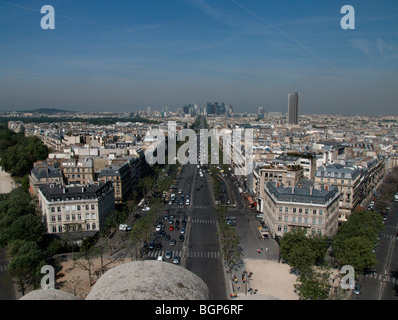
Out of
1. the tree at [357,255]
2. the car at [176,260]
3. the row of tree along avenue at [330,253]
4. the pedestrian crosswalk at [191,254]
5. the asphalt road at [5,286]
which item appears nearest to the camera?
the asphalt road at [5,286]

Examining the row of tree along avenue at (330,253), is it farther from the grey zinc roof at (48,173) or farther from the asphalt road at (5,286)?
the grey zinc roof at (48,173)

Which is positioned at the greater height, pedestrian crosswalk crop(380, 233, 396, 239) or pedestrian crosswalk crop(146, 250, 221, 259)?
pedestrian crosswalk crop(146, 250, 221, 259)

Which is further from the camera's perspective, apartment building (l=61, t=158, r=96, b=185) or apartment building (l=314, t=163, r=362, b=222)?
apartment building (l=61, t=158, r=96, b=185)

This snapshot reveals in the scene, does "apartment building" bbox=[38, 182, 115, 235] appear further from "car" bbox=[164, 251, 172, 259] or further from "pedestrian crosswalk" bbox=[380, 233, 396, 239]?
"pedestrian crosswalk" bbox=[380, 233, 396, 239]

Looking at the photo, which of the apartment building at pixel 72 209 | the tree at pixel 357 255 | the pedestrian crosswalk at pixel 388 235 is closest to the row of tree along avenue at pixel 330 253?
the tree at pixel 357 255

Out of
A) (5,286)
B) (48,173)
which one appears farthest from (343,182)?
(48,173)

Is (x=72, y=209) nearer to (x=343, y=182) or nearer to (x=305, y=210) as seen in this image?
(x=305, y=210)

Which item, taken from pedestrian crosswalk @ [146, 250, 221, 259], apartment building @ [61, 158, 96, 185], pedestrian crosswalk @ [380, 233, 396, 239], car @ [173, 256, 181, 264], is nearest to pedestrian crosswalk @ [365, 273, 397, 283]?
pedestrian crosswalk @ [380, 233, 396, 239]
